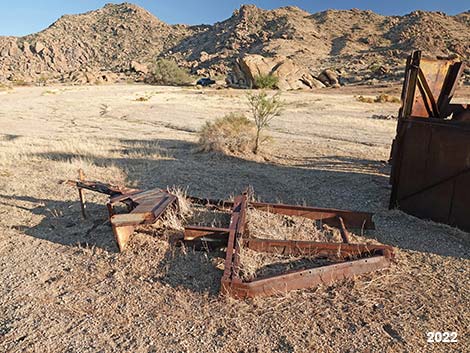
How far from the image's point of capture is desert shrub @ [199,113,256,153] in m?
10.1

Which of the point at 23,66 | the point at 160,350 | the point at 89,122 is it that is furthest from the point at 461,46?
the point at 23,66

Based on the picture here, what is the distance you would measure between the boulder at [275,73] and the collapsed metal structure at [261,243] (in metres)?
43.0

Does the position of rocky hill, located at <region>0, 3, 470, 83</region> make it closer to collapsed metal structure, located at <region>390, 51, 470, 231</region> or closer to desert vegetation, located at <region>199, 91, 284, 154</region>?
desert vegetation, located at <region>199, 91, 284, 154</region>

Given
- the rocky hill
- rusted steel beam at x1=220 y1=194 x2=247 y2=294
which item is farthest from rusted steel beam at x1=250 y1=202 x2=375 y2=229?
the rocky hill

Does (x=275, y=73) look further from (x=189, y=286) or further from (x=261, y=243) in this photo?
(x=189, y=286)

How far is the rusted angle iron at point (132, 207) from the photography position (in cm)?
424

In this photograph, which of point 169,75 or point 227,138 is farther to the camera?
point 169,75

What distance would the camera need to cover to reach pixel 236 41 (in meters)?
98.7

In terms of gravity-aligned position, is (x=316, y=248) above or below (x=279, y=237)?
above

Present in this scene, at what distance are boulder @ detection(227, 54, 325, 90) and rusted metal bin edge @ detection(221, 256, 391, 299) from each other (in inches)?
1744

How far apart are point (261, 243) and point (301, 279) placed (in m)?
0.75

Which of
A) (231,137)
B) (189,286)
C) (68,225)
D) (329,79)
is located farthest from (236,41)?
(189,286)

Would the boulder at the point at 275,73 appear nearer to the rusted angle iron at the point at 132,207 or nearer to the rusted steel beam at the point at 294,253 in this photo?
the rusted angle iron at the point at 132,207

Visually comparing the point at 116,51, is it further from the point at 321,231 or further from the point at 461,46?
the point at 321,231
